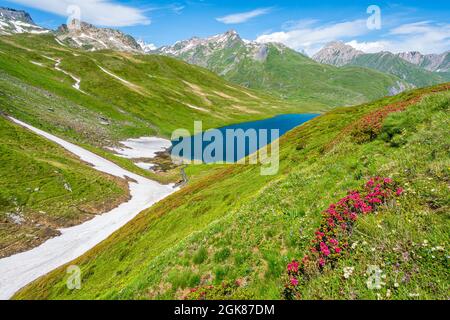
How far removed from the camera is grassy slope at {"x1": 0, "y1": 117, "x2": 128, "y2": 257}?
60594mm

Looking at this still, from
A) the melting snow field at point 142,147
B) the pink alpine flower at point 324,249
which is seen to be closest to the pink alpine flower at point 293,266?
the pink alpine flower at point 324,249

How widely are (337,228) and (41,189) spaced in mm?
79663

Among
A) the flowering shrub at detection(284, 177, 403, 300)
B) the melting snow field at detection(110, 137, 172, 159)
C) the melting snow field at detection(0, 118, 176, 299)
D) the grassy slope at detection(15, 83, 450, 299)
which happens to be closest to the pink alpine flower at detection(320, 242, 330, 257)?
the flowering shrub at detection(284, 177, 403, 300)

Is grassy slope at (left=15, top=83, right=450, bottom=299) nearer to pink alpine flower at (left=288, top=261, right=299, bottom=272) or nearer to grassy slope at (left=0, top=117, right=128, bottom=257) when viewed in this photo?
pink alpine flower at (left=288, top=261, right=299, bottom=272)

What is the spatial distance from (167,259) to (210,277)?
17.9 feet

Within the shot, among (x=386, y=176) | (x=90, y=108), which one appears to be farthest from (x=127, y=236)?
(x=90, y=108)

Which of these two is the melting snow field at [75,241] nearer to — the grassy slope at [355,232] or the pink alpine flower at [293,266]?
the grassy slope at [355,232]

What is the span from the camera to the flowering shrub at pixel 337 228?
10086 millimetres

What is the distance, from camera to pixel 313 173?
1912 centimetres

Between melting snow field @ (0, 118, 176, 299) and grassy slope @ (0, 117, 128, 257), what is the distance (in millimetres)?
2727

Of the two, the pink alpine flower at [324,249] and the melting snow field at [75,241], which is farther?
the melting snow field at [75,241]

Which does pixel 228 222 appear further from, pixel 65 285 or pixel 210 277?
pixel 65 285

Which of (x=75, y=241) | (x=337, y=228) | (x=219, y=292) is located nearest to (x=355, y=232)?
(x=337, y=228)

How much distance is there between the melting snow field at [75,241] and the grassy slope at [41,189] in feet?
8.95
